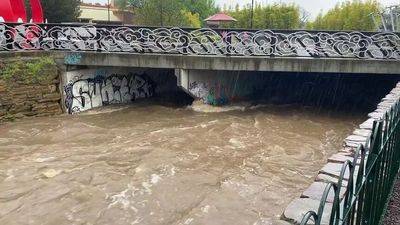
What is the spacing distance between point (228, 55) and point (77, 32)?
5.79 metres

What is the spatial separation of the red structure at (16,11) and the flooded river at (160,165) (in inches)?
185

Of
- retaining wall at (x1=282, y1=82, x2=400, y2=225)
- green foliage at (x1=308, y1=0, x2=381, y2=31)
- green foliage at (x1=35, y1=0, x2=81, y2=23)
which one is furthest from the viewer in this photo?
green foliage at (x1=308, y1=0, x2=381, y2=31)

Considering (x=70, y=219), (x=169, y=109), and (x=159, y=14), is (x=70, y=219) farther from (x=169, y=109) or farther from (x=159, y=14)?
(x=159, y=14)

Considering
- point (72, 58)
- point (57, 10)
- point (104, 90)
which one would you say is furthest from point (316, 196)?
point (57, 10)

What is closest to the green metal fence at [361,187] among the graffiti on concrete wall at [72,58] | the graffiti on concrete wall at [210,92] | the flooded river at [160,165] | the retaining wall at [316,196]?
the retaining wall at [316,196]

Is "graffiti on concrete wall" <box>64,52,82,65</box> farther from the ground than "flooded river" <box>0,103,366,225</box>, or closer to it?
farther from the ground

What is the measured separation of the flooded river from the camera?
746cm

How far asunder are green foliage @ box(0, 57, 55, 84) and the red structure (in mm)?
2554

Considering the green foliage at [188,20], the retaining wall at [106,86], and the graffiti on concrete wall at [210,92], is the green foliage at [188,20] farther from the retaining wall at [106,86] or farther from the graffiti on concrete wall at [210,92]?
the graffiti on concrete wall at [210,92]

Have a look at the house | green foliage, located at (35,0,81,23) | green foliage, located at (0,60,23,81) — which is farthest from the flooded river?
the house

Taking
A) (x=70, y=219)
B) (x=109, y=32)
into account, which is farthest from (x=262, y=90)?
(x=70, y=219)

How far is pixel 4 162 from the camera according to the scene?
33.8 ft

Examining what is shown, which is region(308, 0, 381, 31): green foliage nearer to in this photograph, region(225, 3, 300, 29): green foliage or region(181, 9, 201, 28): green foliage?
region(225, 3, 300, 29): green foliage

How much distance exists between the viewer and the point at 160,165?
1012cm
